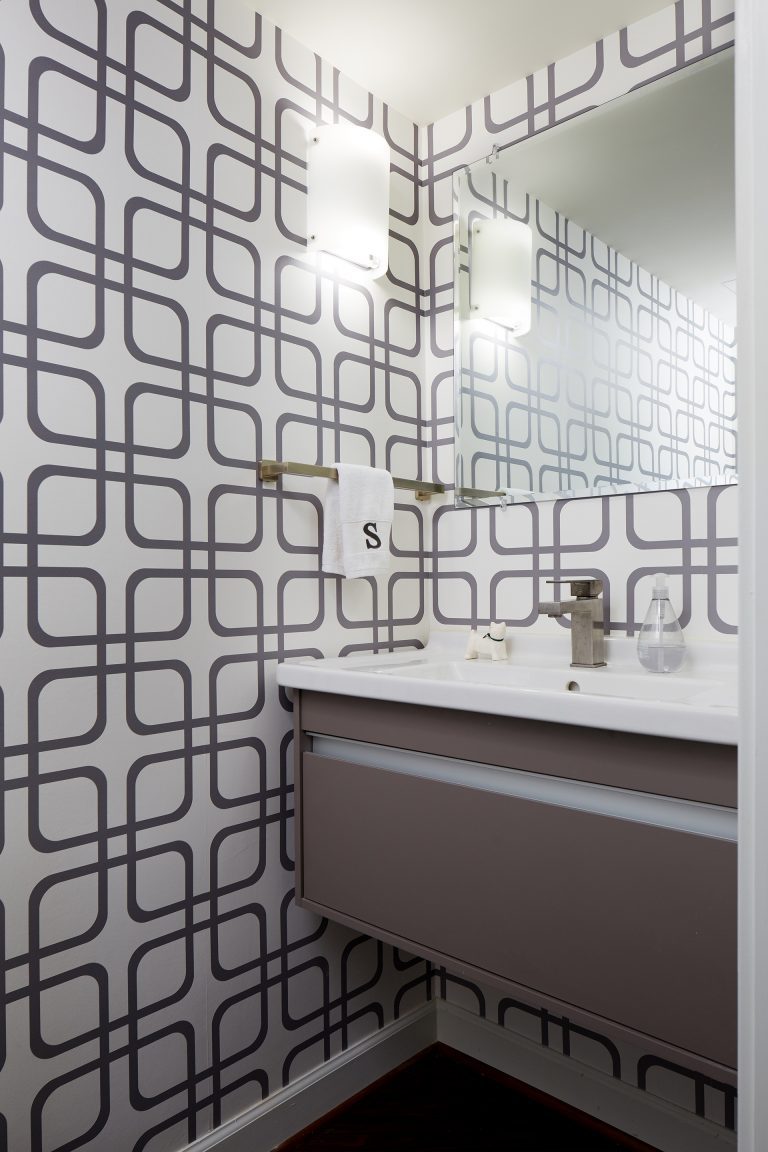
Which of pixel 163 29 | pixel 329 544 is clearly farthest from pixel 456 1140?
pixel 163 29

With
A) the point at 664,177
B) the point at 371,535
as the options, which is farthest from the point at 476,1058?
the point at 664,177

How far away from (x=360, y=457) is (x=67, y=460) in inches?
29.0

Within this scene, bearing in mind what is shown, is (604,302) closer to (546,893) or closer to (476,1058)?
(546,893)

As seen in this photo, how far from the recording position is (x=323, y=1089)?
5.25 ft

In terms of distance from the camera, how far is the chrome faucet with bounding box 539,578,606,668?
154 cm

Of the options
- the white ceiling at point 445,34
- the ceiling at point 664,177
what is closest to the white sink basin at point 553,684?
the ceiling at point 664,177

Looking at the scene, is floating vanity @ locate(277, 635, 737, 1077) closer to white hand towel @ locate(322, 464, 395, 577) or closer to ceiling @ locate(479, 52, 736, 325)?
white hand towel @ locate(322, 464, 395, 577)

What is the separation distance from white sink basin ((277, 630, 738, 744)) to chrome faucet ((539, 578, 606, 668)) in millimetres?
25

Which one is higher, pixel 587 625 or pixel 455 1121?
pixel 587 625

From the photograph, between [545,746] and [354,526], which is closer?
[545,746]

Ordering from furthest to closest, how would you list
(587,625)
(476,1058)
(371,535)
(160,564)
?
Result: 1. (476,1058)
2. (371,535)
3. (587,625)
4. (160,564)

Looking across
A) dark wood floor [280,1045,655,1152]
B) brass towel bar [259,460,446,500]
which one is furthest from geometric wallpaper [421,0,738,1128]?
brass towel bar [259,460,446,500]

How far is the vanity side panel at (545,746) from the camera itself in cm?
99

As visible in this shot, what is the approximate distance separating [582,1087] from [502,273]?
1.88 meters
